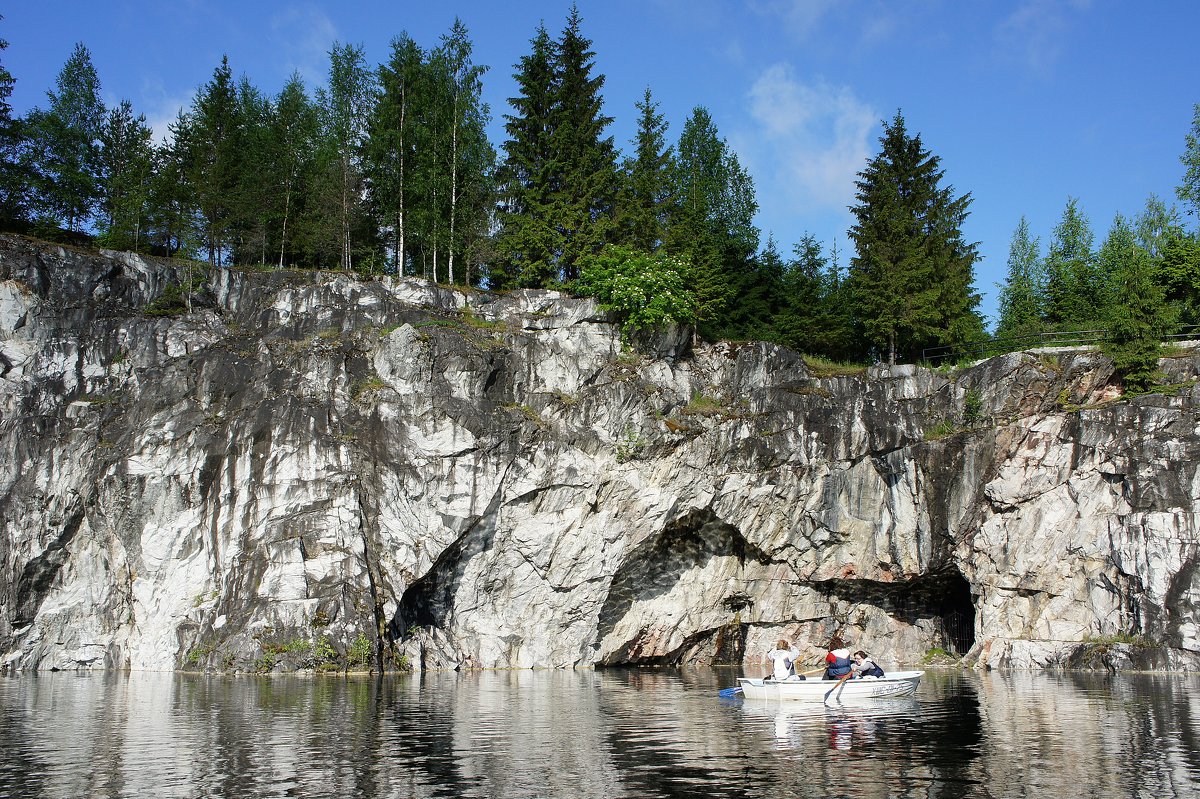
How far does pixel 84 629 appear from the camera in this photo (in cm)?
3816

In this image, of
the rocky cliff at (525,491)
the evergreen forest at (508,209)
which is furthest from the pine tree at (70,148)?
the rocky cliff at (525,491)

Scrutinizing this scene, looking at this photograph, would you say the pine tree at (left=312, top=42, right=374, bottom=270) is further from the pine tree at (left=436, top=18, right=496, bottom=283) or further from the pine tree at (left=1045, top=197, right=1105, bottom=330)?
the pine tree at (left=1045, top=197, right=1105, bottom=330)

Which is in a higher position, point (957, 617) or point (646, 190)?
point (646, 190)

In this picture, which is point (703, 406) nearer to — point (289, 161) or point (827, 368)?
point (827, 368)

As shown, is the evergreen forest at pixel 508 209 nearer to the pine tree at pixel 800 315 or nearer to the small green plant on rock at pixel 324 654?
the pine tree at pixel 800 315

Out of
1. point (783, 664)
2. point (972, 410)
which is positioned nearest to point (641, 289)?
point (972, 410)

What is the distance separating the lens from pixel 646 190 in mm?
53469

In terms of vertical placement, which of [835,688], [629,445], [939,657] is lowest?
[939,657]

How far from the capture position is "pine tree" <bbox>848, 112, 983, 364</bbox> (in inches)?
1993

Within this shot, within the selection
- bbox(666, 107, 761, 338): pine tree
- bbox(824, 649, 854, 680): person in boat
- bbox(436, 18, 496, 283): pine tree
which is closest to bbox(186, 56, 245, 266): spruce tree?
bbox(436, 18, 496, 283): pine tree

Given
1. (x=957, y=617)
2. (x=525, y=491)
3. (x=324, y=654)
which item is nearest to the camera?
(x=324, y=654)

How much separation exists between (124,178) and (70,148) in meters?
6.73

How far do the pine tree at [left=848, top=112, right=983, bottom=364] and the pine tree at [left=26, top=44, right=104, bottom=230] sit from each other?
148 feet

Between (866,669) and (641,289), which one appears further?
(641,289)
